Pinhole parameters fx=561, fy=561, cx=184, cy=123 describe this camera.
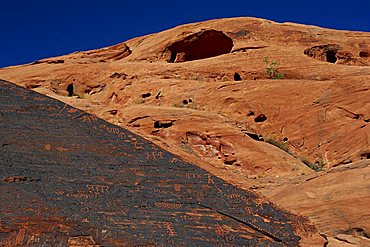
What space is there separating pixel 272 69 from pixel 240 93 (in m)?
2.90

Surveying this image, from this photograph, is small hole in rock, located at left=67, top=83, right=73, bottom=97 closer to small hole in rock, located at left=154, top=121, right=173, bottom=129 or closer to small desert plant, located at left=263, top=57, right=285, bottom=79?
small hole in rock, located at left=154, top=121, right=173, bottom=129

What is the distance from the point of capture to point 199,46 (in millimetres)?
28672

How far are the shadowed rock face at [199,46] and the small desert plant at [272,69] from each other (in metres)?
3.67

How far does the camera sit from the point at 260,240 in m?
10.9

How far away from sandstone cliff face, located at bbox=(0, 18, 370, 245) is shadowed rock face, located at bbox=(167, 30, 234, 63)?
0.18ft

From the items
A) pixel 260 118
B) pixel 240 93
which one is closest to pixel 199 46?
pixel 240 93

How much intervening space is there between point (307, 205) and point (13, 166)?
6.47 metres

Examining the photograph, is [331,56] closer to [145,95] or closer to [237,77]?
[237,77]

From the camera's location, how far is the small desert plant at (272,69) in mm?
23581

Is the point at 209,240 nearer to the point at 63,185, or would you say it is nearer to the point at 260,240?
the point at 260,240

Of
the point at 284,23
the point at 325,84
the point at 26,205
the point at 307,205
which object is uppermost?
the point at 284,23

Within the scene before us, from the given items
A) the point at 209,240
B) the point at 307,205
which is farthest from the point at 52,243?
the point at 307,205

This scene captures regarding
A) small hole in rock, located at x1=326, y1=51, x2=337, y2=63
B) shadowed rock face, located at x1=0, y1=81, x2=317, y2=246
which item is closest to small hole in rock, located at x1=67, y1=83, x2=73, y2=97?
small hole in rock, located at x1=326, y1=51, x2=337, y2=63

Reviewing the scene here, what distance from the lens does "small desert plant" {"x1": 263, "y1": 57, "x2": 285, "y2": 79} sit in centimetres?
2358
